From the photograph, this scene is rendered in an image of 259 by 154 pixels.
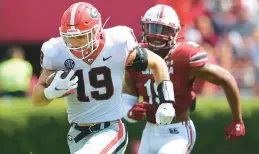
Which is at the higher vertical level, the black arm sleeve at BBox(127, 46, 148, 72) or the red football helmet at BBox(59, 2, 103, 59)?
the red football helmet at BBox(59, 2, 103, 59)

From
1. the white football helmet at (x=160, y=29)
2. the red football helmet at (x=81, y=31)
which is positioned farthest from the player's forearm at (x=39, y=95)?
the white football helmet at (x=160, y=29)

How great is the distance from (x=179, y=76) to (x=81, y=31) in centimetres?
114

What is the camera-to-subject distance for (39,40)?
12.4 metres

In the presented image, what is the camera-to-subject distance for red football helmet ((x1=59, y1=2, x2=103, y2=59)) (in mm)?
5059

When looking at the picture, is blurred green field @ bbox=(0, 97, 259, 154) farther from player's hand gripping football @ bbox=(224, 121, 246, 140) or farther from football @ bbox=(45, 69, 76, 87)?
football @ bbox=(45, 69, 76, 87)

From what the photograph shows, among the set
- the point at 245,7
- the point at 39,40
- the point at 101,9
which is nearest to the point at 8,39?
the point at 39,40

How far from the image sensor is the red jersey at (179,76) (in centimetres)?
591

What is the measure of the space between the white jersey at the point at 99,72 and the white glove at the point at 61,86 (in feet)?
0.56

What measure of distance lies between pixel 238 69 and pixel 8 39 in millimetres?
3386

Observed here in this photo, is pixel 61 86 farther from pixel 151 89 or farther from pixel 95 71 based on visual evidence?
pixel 151 89

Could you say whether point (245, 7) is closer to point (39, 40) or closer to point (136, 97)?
point (39, 40)

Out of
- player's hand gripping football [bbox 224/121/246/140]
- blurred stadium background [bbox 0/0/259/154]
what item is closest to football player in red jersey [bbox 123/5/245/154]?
player's hand gripping football [bbox 224/121/246/140]

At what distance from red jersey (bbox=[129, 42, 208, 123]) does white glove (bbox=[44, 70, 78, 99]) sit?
40.8 inches

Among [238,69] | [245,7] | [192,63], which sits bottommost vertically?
[238,69]
